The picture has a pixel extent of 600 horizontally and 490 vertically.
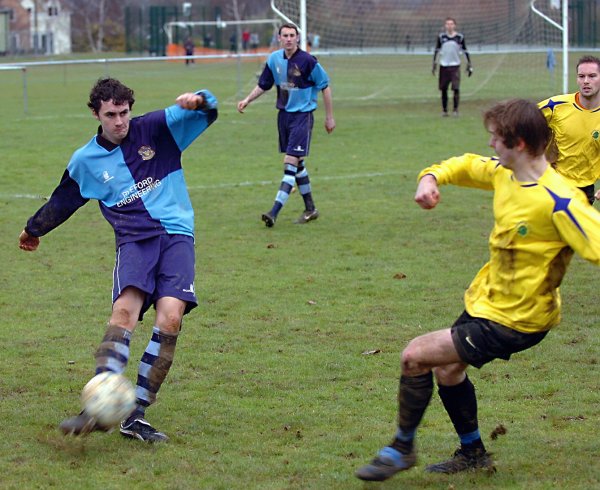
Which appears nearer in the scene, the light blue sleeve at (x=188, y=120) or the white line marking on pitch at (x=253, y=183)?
the light blue sleeve at (x=188, y=120)

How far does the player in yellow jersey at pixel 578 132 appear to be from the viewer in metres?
7.90

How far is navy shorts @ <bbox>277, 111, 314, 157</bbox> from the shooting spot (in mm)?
11539

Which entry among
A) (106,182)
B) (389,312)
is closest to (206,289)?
(389,312)

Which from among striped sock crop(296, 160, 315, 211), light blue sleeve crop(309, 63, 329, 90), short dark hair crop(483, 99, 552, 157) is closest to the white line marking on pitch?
striped sock crop(296, 160, 315, 211)

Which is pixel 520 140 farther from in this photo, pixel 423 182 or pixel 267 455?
pixel 267 455

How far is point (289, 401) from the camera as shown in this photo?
597cm

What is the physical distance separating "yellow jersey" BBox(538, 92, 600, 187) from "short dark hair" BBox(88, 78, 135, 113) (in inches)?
145

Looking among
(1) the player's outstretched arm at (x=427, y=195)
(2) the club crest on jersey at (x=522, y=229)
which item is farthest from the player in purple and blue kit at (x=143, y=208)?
(2) the club crest on jersey at (x=522, y=229)

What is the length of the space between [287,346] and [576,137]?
2.82m

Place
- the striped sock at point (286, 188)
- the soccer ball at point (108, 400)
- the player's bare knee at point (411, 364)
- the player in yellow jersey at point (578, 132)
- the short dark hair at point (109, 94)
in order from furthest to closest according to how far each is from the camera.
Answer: the striped sock at point (286, 188)
the player in yellow jersey at point (578, 132)
the short dark hair at point (109, 94)
the soccer ball at point (108, 400)
the player's bare knee at point (411, 364)

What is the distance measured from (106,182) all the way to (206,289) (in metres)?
3.45

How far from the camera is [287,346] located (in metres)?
7.11

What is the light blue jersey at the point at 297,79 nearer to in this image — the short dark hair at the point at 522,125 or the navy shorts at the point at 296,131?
the navy shorts at the point at 296,131

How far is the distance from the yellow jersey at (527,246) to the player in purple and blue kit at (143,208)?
1.58 metres
